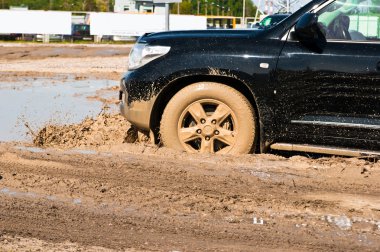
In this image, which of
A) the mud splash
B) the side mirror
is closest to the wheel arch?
the side mirror

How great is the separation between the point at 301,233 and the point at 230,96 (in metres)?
2.43

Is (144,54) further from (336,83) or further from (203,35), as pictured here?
(336,83)

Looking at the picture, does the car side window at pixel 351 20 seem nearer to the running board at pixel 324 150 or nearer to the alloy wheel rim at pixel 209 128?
the running board at pixel 324 150

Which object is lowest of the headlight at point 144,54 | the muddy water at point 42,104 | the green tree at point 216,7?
the muddy water at point 42,104

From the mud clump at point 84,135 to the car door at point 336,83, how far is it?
2109 mm

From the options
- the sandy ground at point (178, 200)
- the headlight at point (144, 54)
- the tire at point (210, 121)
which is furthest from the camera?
the headlight at point (144, 54)

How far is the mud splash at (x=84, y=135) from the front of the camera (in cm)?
788

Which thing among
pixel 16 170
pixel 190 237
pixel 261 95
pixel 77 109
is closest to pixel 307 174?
pixel 261 95

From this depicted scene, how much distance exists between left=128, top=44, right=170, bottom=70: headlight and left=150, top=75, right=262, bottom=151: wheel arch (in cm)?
32

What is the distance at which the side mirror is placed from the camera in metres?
6.45

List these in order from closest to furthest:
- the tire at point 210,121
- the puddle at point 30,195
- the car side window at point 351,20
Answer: the puddle at point 30,195, the car side window at point 351,20, the tire at point 210,121

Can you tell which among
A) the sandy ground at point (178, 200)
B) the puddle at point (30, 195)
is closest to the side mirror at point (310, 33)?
the sandy ground at point (178, 200)

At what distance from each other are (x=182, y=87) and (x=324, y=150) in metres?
1.51

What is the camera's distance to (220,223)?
4.84m
